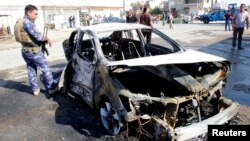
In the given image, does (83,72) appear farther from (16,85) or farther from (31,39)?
(16,85)

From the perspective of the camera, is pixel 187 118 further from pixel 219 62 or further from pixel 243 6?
pixel 243 6

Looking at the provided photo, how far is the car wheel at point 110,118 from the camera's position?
4.13 metres

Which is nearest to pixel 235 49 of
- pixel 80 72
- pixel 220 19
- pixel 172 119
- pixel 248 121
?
pixel 248 121

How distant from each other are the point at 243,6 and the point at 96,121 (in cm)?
889

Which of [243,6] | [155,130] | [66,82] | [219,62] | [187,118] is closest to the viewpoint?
[155,130]

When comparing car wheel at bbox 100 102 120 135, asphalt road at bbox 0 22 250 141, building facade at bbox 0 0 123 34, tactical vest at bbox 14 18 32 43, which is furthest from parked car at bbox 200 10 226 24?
car wheel at bbox 100 102 120 135

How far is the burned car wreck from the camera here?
3.54m

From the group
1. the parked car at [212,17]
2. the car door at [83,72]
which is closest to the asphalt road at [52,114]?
the car door at [83,72]

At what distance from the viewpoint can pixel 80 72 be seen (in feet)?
17.4

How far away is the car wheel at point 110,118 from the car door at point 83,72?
0.48 metres

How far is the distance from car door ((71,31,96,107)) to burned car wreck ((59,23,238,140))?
2cm

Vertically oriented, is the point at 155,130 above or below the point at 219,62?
below

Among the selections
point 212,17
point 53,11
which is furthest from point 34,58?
point 212,17

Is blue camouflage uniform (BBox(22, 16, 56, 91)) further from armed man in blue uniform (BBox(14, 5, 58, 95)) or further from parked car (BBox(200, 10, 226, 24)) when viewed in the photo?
parked car (BBox(200, 10, 226, 24))
